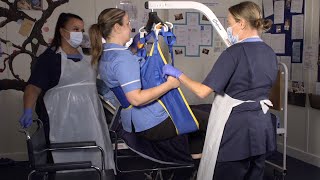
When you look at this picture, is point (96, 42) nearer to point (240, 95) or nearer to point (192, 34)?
point (240, 95)

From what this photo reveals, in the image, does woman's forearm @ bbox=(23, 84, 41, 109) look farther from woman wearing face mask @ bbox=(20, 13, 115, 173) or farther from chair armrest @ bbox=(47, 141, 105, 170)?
chair armrest @ bbox=(47, 141, 105, 170)

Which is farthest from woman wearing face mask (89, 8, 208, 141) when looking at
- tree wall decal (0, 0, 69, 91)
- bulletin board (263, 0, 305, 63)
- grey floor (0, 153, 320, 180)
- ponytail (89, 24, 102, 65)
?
bulletin board (263, 0, 305, 63)

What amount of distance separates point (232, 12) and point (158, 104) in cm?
61

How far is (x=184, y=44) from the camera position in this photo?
13.9ft

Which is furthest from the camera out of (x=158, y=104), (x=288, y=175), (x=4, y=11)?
(x=4, y=11)

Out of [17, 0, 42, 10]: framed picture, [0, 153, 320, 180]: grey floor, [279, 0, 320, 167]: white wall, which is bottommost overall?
[0, 153, 320, 180]: grey floor

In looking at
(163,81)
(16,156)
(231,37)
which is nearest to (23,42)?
(16,156)

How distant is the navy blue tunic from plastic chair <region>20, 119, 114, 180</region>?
694 mm

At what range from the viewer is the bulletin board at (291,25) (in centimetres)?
377

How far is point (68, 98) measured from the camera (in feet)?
7.72

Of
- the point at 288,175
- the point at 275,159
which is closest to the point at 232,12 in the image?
the point at 288,175

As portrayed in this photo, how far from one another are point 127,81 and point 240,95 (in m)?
0.58

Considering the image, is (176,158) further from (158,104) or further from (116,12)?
(116,12)

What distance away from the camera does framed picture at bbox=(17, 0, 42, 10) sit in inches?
144
